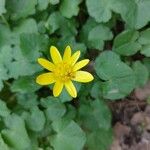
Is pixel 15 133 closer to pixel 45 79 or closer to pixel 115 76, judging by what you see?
pixel 45 79

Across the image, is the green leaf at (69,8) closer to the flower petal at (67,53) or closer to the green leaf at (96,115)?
the flower petal at (67,53)

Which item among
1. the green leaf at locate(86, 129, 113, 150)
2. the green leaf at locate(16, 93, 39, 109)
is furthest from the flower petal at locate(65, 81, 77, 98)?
the green leaf at locate(86, 129, 113, 150)

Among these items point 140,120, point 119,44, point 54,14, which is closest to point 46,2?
point 54,14

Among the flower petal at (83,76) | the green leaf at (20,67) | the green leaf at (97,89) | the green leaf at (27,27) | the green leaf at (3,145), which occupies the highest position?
the green leaf at (27,27)

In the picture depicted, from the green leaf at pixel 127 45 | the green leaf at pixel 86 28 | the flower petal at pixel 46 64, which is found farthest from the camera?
the green leaf at pixel 86 28

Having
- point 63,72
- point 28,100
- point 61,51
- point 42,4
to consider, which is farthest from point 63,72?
point 42,4

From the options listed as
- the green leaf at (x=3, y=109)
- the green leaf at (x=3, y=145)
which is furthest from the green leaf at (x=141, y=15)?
the green leaf at (x=3, y=145)

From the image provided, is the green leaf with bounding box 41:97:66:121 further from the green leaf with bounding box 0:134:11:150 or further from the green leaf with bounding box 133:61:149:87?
the green leaf with bounding box 133:61:149:87

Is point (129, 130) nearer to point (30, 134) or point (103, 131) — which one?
point (103, 131)
